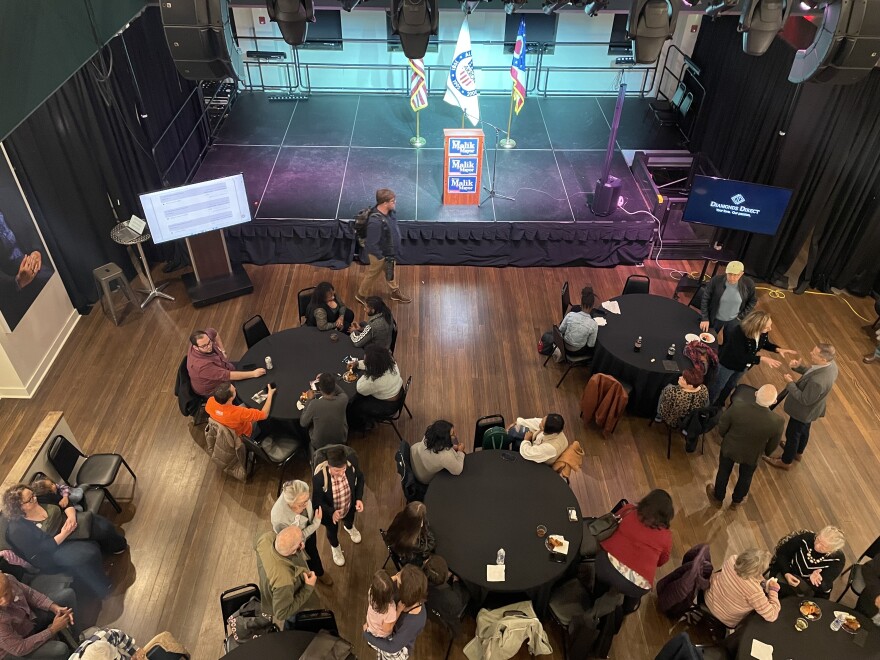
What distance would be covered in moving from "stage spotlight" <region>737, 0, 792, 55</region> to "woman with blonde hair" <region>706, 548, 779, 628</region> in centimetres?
343

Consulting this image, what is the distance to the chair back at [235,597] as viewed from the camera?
394cm

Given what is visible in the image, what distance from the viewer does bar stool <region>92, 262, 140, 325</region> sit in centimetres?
710

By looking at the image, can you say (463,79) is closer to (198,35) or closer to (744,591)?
(198,35)

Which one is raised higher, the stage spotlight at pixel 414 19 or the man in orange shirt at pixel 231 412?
the stage spotlight at pixel 414 19

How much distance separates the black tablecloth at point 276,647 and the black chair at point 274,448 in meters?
1.68

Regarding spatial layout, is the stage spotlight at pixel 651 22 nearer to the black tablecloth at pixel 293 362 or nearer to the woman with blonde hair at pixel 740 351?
the woman with blonde hair at pixel 740 351

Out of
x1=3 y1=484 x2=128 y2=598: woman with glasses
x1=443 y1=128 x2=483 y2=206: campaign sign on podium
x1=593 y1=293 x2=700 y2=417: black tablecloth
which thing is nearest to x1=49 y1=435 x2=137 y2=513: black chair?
x1=3 y1=484 x2=128 y2=598: woman with glasses

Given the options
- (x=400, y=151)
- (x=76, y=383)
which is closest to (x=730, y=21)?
(x=400, y=151)

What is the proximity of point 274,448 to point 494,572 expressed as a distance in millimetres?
2187

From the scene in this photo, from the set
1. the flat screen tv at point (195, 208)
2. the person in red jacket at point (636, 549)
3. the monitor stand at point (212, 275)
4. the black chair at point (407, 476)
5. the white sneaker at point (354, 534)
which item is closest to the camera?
the person in red jacket at point (636, 549)

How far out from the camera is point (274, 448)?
5.28 m

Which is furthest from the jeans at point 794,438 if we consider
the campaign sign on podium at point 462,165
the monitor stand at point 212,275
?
the monitor stand at point 212,275

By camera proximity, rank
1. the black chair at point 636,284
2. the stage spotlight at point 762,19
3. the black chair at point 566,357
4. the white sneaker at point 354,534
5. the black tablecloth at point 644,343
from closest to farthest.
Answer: the stage spotlight at point 762,19, the white sneaker at point 354,534, the black tablecloth at point 644,343, the black chair at point 566,357, the black chair at point 636,284

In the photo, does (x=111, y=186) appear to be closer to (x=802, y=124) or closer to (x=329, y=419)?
(x=329, y=419)
